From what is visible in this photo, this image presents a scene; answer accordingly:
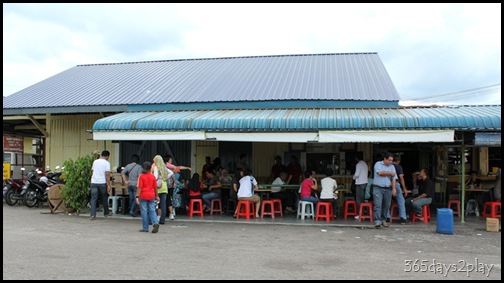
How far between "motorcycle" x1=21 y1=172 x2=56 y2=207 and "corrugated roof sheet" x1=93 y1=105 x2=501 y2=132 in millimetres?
3442

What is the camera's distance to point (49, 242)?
834cm

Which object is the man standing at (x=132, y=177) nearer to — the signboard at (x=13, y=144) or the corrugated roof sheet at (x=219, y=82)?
the corrugated roof sheet at (x=219, y=82)

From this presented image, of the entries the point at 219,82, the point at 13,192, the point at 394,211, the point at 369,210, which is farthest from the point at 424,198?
the point at 13,192

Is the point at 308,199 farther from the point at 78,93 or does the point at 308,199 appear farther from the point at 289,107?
the point at 78,93

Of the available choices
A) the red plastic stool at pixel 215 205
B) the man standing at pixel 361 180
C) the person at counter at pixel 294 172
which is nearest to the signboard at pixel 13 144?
the red plastic stool at pixel 215 205

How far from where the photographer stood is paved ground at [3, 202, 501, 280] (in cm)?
624

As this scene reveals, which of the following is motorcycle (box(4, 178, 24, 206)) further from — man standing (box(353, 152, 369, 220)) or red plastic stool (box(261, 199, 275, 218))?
man standing (box(353, 152, 369, 220))

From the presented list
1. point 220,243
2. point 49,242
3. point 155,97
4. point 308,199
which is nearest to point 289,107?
point 308,199

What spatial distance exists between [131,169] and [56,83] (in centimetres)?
836

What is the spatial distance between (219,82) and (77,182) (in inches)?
230

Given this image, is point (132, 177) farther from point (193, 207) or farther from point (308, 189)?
point (308, 189)

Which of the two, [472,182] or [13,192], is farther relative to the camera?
[13,192]

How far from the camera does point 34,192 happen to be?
14.0 m

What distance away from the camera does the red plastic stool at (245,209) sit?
37.5 feet
